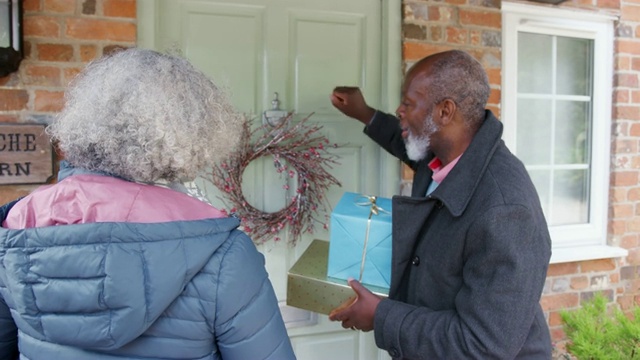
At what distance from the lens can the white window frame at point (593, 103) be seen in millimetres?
2771

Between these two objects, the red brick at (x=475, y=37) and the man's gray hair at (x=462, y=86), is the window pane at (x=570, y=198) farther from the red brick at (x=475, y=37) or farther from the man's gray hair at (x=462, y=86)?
the man's gray hair at (x=462, y=86)

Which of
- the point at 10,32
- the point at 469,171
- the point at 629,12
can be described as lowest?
the point at 469,171

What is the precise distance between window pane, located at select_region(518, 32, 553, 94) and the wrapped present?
70.2 inches

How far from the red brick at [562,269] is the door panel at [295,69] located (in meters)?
1.08

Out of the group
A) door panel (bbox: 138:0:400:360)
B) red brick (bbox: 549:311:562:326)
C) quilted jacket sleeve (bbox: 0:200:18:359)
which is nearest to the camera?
quilted jacket sleeve (bbox: 0:200:18:359)

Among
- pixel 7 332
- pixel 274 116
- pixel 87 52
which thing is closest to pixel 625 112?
pixel 274 116

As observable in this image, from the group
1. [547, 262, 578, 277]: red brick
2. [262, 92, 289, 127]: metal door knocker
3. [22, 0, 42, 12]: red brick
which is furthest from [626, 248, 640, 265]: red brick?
[22, 0, 42, 12]: red brick

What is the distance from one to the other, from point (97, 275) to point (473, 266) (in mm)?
879

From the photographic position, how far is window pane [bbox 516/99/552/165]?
2.91 m

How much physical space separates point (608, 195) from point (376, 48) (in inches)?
66.6

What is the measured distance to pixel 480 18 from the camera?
2.51 m

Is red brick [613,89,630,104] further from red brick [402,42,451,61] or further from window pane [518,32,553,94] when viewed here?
red brick [402,42,451,61]

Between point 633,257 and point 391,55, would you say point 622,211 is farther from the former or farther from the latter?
point 391,55

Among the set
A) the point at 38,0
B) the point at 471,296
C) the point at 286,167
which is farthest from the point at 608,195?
the point at 38,0
